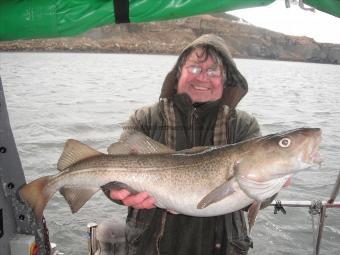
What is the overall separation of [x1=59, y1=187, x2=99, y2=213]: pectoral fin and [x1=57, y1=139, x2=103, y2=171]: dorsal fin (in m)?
0.19

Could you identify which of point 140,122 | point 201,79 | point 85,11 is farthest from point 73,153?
point 201,79

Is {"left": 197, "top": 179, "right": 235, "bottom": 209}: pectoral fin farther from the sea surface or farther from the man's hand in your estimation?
the sea surface

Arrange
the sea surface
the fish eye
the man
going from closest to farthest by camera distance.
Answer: the fish eye → the man → the sea surface

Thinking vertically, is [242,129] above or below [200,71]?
below

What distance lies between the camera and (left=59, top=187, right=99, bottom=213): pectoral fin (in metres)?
3.12

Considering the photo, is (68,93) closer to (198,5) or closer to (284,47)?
(284,47)

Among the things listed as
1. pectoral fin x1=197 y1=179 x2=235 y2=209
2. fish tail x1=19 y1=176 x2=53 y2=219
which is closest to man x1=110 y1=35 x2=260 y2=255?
fish tail x1=19 y1=176 x2=53 y2=219

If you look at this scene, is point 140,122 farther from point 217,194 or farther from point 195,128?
point 217,194

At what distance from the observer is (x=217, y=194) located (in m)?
2.71

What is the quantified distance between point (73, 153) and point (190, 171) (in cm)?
98

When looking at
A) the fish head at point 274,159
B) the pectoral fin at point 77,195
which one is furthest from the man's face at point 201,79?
the pectoral fin at point 77,195

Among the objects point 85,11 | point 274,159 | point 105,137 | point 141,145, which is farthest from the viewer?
point 105,137

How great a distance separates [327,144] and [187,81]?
14.3 metres

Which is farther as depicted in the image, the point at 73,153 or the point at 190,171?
the point at 73,153
